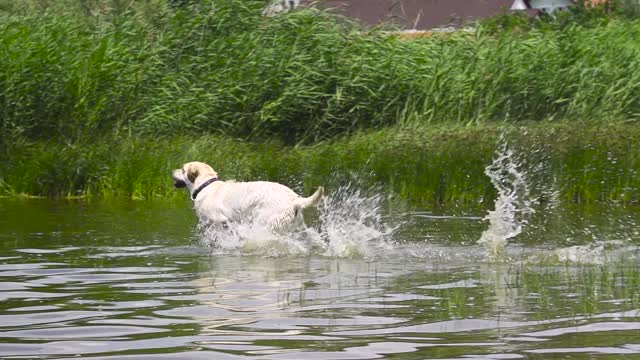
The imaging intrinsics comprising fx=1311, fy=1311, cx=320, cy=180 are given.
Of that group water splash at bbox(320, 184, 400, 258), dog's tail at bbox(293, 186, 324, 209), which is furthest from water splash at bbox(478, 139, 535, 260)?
dog's tail at bbox(293, 186, 324, 209)

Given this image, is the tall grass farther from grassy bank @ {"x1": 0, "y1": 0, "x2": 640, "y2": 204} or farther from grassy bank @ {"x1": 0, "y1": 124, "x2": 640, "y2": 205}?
grassy bank @ {"x1": 0, "y1": 124, "x2": 640, "y2": 205}

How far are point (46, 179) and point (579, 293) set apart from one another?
9961 millimetres

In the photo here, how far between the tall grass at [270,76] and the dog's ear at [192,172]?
20.8ft

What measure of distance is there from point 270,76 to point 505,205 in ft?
23.2

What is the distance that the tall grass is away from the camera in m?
17.5

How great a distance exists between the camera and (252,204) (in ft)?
35.3

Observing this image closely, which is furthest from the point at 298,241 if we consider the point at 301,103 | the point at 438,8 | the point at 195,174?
the point at 438,8

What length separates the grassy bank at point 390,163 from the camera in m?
15.6

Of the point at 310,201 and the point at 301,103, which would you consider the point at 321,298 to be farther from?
the point at 301,103

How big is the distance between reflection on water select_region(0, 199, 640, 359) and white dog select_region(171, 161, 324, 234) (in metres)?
0.36

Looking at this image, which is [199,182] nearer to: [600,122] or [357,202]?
[357,202]

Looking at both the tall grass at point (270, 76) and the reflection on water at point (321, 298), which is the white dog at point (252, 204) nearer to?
the reflection on water at point (321, 298)

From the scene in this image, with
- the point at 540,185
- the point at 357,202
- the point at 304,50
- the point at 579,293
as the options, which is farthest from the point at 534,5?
the point at 579,293

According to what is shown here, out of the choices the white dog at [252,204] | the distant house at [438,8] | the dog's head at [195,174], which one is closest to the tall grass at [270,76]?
the dog's head at [195,174]
